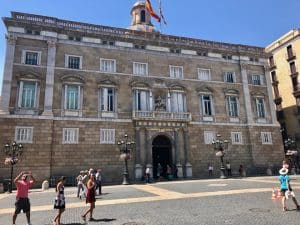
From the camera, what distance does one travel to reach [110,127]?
28.9 meters

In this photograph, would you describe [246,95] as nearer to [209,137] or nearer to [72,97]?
[209,137]

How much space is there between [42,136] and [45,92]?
4.60 m

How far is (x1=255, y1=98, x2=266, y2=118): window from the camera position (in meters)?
35.8

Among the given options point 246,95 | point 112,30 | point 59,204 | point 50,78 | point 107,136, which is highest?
point 112,30

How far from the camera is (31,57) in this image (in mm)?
28172

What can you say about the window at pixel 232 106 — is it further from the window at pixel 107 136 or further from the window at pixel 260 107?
the window at pixel 107 136

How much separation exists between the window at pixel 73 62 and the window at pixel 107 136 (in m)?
7.78

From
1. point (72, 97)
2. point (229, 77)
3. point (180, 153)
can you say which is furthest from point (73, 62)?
point (229, 77)

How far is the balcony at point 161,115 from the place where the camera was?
29.6 metres

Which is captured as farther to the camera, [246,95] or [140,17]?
[140,17]

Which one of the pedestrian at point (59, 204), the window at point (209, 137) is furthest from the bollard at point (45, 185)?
the window at point (209, 137)

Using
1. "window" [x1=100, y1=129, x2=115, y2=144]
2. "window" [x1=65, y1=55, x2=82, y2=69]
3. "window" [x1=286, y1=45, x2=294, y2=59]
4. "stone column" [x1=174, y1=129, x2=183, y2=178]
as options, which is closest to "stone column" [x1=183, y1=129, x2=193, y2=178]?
"stone column" [x1=174, y1=129, x2=183, y2=178]

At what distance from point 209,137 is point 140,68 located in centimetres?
1181

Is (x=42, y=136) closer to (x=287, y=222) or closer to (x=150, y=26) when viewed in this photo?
(x=287, y=222)
